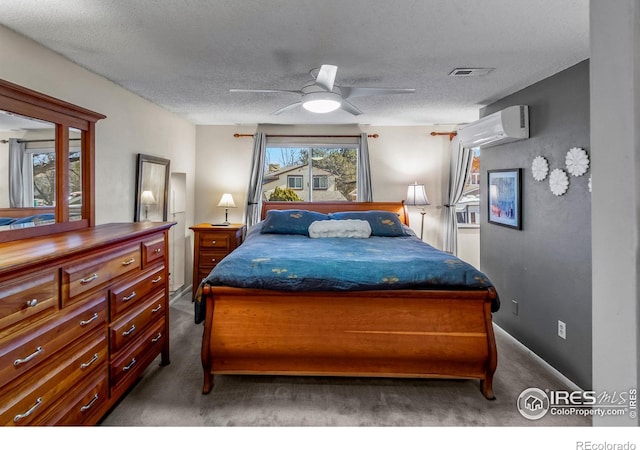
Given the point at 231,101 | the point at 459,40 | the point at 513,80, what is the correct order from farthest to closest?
1. the point at 231,101
2. the point at 513,80
3. the point at 459,40

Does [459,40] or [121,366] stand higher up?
[459,40]

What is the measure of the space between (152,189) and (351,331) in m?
2.64

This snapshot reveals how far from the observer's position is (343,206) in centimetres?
480

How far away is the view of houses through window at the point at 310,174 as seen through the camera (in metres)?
5.09

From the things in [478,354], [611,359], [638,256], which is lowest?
[478,354]

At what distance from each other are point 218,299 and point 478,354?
172cm

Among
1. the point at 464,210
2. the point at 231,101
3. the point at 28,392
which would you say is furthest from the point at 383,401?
the point at 464,210

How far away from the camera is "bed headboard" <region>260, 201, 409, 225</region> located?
478 cm

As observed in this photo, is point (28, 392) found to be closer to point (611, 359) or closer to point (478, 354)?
point (611, 359)

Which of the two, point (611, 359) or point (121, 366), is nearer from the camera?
point (611, 359)

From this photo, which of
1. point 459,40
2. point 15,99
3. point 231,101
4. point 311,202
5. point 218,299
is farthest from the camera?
point 311,202

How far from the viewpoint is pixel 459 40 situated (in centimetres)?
218

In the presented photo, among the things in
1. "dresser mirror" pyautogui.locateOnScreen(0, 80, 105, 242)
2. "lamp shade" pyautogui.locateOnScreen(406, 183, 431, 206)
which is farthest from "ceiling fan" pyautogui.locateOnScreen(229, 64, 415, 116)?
"lamp shade" pyautogui.locateOnScreen(406, 183, 431, 206)
